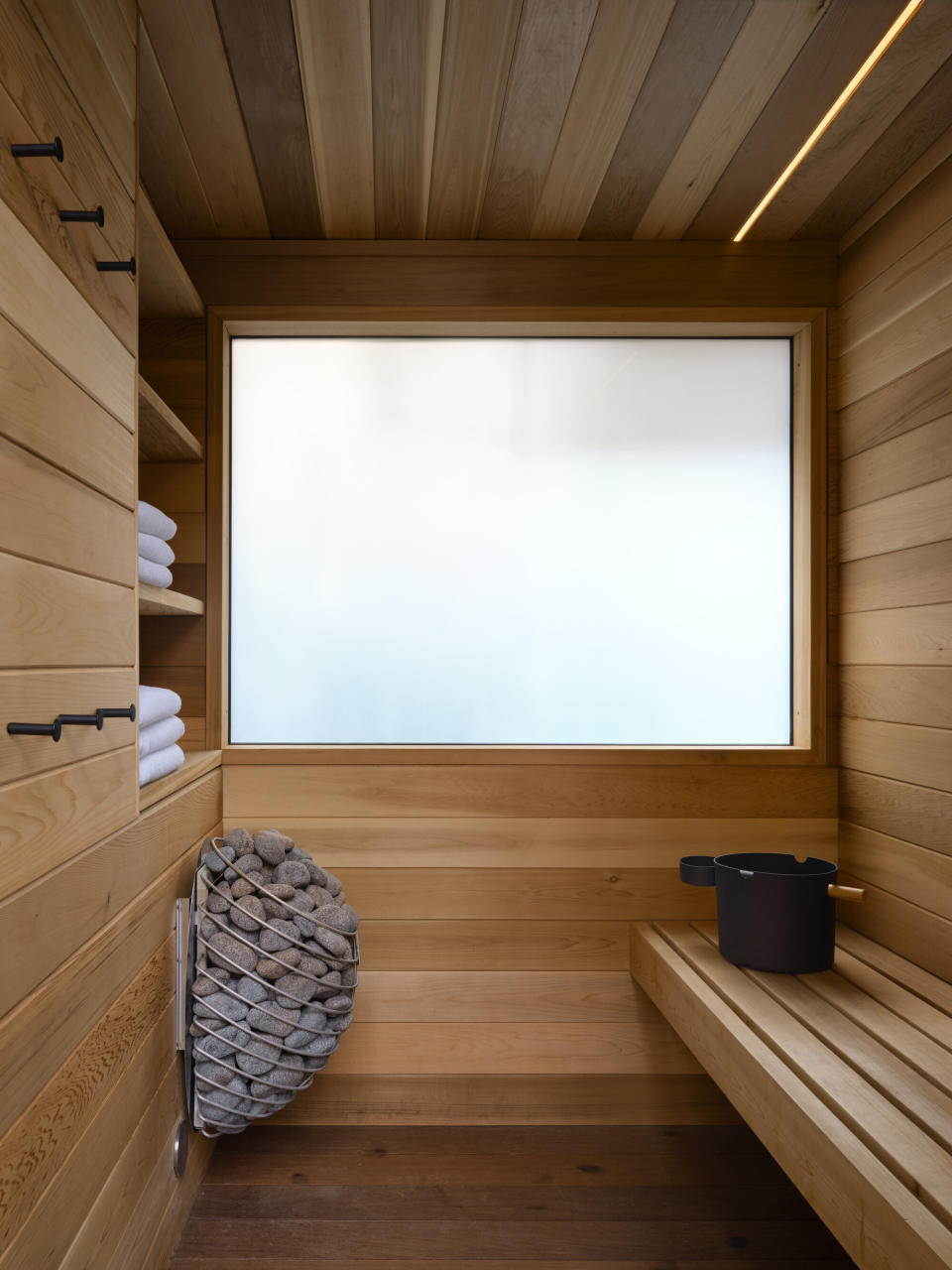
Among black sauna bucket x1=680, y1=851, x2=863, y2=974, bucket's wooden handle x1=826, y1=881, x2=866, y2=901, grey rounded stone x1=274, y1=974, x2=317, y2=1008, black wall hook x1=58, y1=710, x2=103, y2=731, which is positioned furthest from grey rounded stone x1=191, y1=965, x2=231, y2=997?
bucket's wooden handle x1=826, y1=881, x2=866, y2=901

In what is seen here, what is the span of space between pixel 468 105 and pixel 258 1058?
6.13 ft

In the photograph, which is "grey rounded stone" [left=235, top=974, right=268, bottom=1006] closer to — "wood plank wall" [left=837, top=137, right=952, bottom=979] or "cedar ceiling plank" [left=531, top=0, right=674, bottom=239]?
"wood plank wall" [left=837, top=137, right=952, bottom=979]

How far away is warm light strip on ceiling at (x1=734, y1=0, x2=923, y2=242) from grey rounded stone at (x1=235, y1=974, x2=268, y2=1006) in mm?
2006

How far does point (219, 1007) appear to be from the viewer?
164 centimetres

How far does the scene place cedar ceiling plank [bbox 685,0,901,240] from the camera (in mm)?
1447

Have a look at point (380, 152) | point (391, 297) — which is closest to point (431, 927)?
point (391, 297)

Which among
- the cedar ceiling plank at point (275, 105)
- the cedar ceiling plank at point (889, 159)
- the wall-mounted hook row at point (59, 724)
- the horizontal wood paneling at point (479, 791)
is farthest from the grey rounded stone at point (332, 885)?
the cedar ceiling plank at point (889, 159)

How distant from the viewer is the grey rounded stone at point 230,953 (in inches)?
65.4

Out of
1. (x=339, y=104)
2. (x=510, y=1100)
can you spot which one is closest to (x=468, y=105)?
(x=339, y=104)

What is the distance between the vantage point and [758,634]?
2270mm

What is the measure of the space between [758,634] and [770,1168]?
1.25 metres

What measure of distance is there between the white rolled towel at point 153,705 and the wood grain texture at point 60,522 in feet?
0.83

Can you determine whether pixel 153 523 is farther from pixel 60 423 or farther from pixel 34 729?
pixel 34 729

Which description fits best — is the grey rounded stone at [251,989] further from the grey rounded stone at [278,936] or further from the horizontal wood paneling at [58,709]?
the horizontal wood paneling at [58,709]
